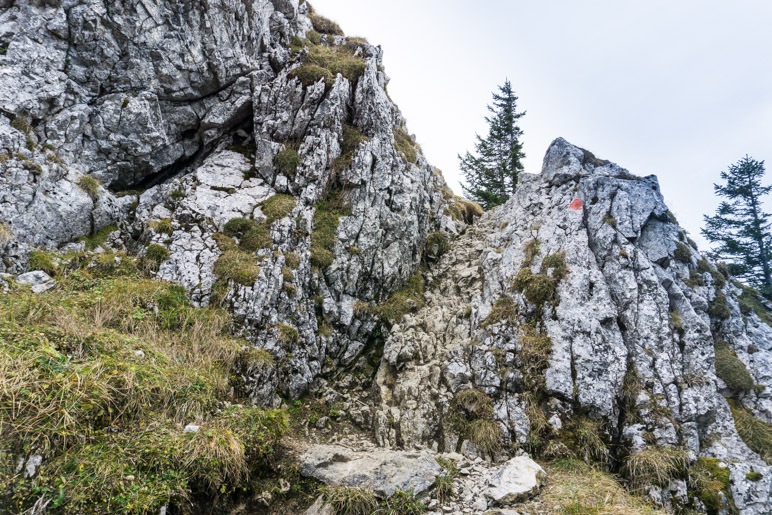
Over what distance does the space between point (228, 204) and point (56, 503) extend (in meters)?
11.2

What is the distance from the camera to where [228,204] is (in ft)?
47.0

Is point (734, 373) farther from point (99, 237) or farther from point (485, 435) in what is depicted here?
point (99, 237)

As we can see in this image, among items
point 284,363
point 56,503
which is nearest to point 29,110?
point 284,363

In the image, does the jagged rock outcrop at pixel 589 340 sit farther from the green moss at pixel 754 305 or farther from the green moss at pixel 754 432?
the green moss at pixel 754 305

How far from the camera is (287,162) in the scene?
15828 millimetres

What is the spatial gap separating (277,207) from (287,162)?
2.81 meters

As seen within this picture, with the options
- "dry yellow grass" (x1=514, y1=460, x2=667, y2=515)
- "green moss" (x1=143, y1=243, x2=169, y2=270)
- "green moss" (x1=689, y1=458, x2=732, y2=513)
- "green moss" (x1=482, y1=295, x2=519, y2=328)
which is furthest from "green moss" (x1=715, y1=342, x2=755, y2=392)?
"green moss" (x1=143, y1=243, x2=169, y2=270)

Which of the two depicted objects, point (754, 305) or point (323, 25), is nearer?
point (754, 305)

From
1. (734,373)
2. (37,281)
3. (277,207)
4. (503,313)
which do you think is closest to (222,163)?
(277,207)

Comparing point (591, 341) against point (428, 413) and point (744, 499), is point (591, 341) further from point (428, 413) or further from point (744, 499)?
point (428, 413)

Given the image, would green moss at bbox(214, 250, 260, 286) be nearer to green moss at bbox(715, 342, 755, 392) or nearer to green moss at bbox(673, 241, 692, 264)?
green moss at bbox(715, 342, 755, 392)

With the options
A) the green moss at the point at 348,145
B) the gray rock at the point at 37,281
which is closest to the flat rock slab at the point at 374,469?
the gray rock at the point at 37,281

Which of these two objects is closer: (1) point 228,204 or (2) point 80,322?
(2) point 80,322

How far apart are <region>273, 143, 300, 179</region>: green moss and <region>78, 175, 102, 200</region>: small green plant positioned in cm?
686
